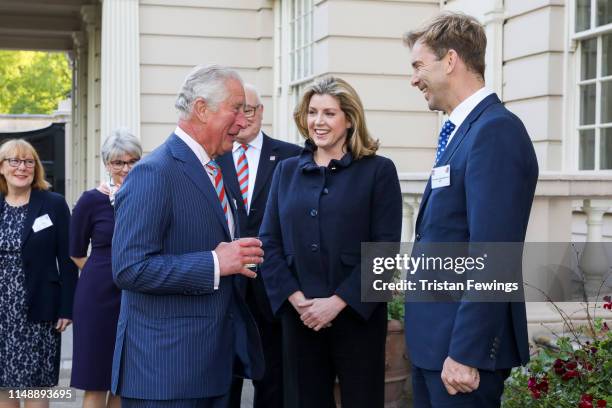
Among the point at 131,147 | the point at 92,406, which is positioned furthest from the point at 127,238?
the point at 92,406

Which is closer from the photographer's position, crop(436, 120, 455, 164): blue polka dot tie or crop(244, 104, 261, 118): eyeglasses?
crop(436, 120, 455, 164): blue polka dot tie

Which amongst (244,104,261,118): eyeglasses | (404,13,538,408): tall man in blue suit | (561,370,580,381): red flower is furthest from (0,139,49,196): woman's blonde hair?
(561,370,580,381): red flower

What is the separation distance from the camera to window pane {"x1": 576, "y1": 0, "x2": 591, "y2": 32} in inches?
298

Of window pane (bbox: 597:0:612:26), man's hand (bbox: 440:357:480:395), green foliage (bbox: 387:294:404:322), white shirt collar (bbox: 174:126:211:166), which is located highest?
window pane (bbox: 597:0:612:26)

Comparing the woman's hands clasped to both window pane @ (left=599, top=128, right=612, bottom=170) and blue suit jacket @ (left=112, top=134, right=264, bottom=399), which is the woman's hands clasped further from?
window pane @ (left=599, top=128, right=612, bottom=170)

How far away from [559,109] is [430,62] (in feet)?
16.3

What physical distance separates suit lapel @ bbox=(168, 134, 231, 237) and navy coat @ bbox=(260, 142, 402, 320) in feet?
3.03

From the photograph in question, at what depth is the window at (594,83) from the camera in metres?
7.30

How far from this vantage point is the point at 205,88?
3.29 m

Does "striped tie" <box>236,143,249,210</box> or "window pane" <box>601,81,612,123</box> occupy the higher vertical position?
"window pane" <box>601,81,612,123</box>

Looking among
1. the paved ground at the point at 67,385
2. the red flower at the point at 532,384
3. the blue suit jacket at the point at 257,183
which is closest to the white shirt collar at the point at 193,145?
the blue suit jacket at the point at 257,183

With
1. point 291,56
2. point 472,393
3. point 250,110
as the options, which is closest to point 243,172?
point 250,110

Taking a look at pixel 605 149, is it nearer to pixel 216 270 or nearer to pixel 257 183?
pixel 257 183

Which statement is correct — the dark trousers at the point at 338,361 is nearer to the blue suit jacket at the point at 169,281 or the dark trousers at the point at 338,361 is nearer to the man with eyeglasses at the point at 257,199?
the man with eyeglasses at the point at 257,199
